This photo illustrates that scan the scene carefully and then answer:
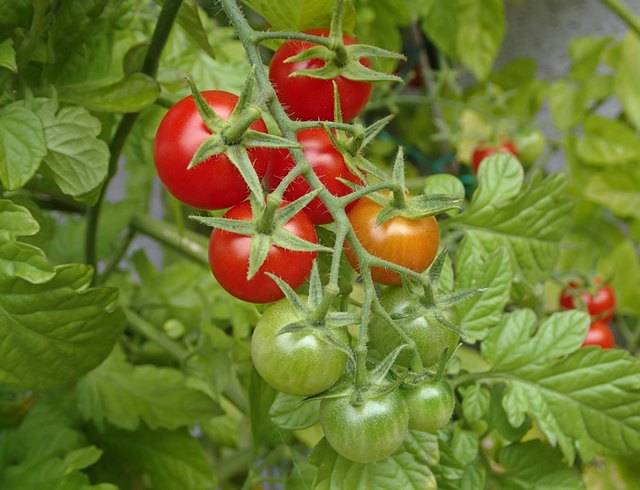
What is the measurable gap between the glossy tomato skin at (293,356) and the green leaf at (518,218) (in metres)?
0.31

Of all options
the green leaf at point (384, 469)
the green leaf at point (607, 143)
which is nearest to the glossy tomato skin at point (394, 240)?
the green leaf at point (384, 469)

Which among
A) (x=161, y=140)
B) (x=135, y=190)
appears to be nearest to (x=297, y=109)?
(x=161, y=140)

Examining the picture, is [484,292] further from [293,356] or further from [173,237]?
[173,237]

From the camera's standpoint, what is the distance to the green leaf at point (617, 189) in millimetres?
1216

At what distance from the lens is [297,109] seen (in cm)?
52

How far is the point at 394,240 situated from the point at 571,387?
25 centimetres

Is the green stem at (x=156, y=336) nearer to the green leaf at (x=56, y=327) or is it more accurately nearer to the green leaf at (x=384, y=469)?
the green leaf at (x=56, y=327)

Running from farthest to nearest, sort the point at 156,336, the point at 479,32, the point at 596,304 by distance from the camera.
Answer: the point at 479,32 → the point at 596,304 → the point at 156,336

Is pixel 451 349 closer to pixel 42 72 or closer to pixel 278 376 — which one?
pixel 278 376

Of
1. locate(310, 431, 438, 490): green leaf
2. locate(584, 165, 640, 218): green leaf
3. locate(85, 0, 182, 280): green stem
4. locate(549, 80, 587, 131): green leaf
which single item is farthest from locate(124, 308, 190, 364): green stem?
locate(549, 80, 587, 131): green leaf

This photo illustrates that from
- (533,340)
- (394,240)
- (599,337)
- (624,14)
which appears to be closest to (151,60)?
(394,240)

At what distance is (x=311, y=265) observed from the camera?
45 centimetres

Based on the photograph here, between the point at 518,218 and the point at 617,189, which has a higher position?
the point at 518,218

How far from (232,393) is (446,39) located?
71 centimetres
